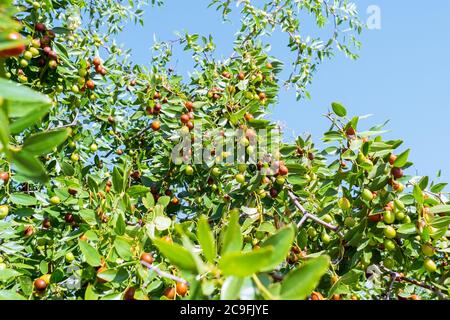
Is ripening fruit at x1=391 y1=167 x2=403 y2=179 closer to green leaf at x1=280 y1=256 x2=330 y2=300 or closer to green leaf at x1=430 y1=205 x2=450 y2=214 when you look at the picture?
green leaf at x1=430 y1=205 x2=450 y2=214

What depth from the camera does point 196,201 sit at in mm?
3145

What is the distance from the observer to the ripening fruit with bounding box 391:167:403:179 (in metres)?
1.97

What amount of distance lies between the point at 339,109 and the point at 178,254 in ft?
→ 5.34

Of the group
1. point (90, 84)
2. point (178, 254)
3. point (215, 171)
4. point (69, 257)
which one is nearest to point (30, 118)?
point (178, 254)

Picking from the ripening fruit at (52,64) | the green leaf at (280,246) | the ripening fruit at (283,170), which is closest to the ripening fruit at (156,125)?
the ripening fruit at (52,64)

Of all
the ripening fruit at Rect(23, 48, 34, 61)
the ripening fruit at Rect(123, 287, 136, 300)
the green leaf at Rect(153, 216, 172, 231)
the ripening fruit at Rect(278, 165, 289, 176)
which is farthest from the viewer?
the ripening fruit at Rect(23, 48, 34, 61)

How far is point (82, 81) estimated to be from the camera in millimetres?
3080

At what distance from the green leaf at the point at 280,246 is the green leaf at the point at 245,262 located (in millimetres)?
67

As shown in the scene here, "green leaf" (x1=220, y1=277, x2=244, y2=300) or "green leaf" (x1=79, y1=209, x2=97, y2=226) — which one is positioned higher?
"green leaf" (x1=220, y1=277, x2=244, y2=300)

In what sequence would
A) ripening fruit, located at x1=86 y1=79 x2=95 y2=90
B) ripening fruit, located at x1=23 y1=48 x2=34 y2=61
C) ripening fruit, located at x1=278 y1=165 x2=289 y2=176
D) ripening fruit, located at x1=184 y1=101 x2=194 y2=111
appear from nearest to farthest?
ripening fruit, located at x1=278 y1=165 x2=289 y2=176
ripening fruit, located at x1=23 y1=48 x2=34 y2=61
ripening fruit, located at x1=184 y1=101 x2=194 y2=111
ripening fruit, located at x1=86 y1=79 x2=95 y2=90

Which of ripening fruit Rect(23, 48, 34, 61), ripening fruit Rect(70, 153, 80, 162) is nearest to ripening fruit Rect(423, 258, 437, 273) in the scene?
ripening fruit Rect(70, 153, 80, 162)

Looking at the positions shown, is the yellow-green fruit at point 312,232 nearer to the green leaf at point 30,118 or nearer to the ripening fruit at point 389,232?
the ripening fruit at point 389,232

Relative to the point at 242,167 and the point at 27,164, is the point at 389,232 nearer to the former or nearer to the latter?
the point at 242,167
